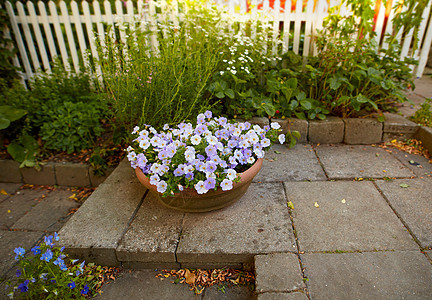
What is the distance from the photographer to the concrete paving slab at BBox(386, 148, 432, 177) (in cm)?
246

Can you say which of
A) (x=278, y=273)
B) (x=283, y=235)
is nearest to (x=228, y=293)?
(x=278, y=273)

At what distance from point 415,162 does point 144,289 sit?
2.47m

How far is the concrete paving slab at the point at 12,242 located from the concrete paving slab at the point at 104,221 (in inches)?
19.6

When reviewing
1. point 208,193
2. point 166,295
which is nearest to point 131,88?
point 208,193

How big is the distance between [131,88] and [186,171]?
103cm

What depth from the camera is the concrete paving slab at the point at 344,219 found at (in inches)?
68.4

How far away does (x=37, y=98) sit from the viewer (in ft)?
10.3

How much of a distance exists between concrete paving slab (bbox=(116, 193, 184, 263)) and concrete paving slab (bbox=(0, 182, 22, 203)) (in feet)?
5.52

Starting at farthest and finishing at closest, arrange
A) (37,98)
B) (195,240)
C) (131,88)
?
(37,98) < (131,88) < (195,240)

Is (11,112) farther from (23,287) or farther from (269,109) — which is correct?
(269,109)

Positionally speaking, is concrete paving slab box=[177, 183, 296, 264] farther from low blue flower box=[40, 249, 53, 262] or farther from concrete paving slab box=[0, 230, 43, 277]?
concrete paving slab box=[0, 230, 43, 277]

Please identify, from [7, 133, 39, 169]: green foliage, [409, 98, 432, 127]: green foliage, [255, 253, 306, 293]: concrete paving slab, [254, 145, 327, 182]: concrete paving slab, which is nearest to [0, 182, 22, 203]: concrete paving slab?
[7, 133, 39, 169]: green foliage

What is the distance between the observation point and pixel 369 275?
1559mm

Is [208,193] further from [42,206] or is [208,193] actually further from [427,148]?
[427,148]
